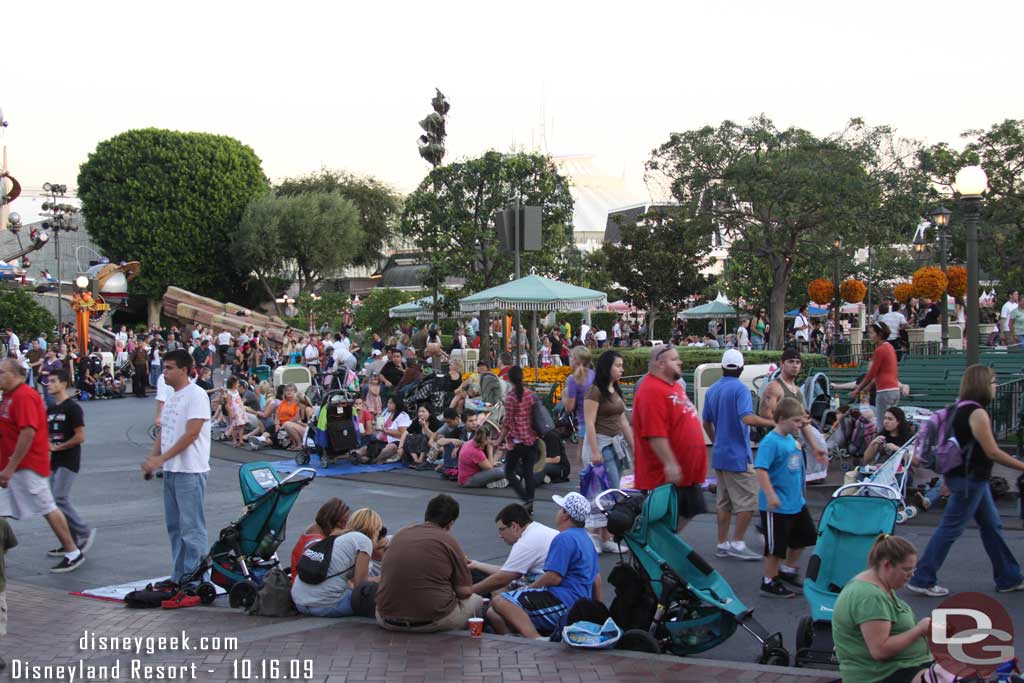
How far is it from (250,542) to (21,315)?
29.6m

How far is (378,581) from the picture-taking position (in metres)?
6.89

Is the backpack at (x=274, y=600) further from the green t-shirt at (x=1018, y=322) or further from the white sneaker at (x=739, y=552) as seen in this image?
the green t-shirt at (x=1018, y=322)

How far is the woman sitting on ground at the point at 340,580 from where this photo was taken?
6.84 metres

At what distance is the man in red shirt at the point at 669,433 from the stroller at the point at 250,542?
2.56 meters

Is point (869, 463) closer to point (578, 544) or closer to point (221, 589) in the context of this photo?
point (578, 544)

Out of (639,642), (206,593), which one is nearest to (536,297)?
(206,593)

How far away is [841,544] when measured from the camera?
591 cm

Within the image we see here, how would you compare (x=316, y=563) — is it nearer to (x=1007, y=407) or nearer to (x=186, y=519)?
(x=186, y=519)

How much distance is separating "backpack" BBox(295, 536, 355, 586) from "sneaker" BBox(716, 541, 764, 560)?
3359 millimetres

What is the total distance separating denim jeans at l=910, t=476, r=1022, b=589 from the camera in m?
7.04

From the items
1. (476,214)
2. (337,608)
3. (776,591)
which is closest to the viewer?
(337,608)

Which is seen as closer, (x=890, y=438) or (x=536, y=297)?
(x=890, y=438)

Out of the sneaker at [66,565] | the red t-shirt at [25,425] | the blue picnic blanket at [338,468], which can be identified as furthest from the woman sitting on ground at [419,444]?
the red t-shirt at [25,425]

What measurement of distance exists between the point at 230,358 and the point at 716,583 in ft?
94.2
